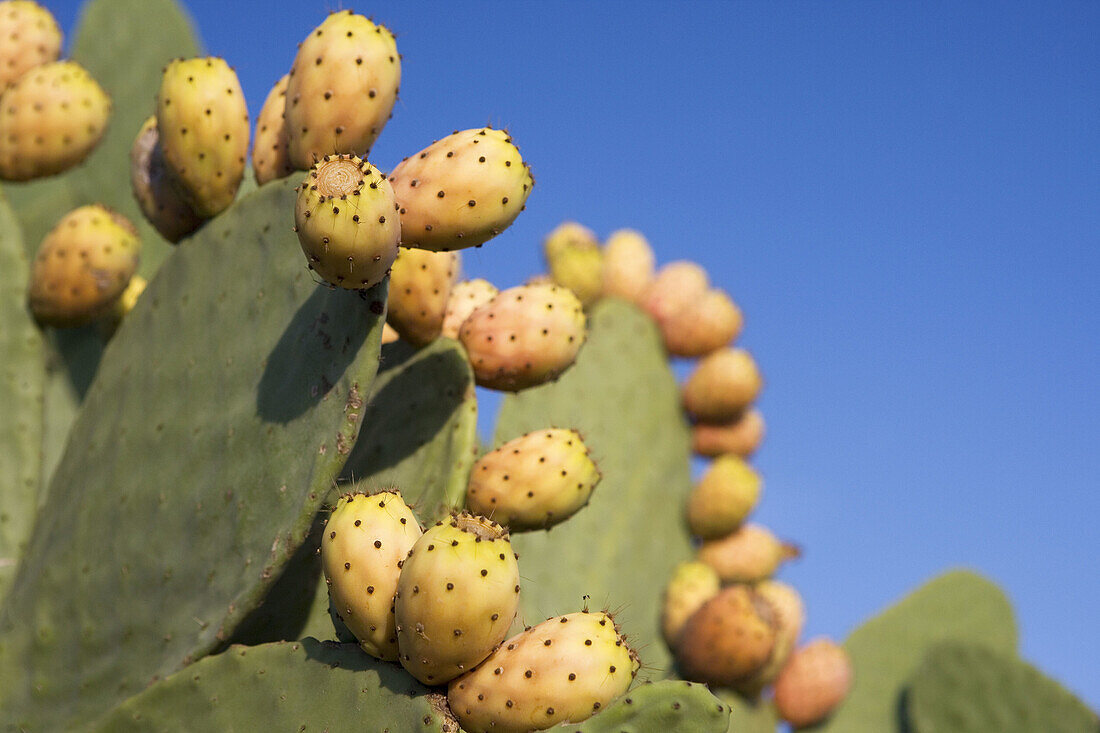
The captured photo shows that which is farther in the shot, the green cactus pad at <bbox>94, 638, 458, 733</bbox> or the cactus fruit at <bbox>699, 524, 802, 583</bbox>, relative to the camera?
the cactus fruit at <bbox>699, 524, 802, 583</bbox>

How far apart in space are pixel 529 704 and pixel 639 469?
2125 mm

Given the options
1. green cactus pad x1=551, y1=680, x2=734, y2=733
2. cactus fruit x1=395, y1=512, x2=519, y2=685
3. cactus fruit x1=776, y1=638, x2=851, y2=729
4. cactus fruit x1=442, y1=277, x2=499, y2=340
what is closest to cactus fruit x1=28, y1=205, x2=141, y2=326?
cactus fruit x1=442, y1=277, x2=499, y2=340

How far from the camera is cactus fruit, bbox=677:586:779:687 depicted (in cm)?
310

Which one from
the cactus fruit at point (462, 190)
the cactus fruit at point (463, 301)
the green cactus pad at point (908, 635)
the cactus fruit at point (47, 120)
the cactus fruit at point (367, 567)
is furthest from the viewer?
the green cactus pad at point (908, 635)

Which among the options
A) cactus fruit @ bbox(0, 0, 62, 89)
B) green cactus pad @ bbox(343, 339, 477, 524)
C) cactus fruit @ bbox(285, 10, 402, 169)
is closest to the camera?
cactus fruit @ bbox(285, 10, 402, 169)

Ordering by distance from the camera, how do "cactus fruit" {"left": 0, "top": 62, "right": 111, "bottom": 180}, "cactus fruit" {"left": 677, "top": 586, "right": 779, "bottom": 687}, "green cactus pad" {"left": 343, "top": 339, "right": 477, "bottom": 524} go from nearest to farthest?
"green cactus pad" {"left": 343, "top": 339, "right": 477, "bottom": 524} < "cactus fruit" {"left": 0, "top": 62, "right": 111, "bottom": 180} < "cactus fruit" {"left": 677, "top": 586, "right": 779, "bottom": 687}

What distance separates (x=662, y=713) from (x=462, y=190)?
29.8 inches

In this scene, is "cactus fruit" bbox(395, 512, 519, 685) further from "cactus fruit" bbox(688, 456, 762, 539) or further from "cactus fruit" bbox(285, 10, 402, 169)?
"cactus fruit" bbox(688, 456, 762, 539)

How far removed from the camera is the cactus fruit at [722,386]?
3.72 metres

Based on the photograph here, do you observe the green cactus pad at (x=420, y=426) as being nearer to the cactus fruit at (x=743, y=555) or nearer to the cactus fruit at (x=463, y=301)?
the cactus fruit at (x=463, y=301)

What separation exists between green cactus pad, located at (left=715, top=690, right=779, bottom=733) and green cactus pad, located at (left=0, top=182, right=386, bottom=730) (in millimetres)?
1724

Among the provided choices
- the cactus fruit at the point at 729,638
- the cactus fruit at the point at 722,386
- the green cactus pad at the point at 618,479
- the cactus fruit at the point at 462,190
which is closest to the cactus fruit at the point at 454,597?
the cactus fruit at the point at 462,190

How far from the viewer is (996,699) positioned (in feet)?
11.6

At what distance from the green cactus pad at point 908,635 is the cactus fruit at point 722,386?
0.93 m
